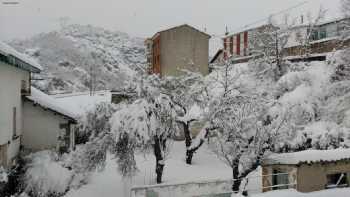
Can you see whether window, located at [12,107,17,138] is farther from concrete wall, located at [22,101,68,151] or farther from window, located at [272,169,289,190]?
window, located at [272,169,289,190]

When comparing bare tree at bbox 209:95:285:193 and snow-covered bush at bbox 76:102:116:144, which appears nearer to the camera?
bare tree at bbox 209:95:285:193

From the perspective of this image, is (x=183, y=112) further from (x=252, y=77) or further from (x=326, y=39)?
(x=326, y=39)

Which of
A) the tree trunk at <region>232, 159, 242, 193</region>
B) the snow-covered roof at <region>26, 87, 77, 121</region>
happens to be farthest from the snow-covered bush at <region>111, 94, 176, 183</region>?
the tree trunk at <region>232, 159, 242, 193</region>

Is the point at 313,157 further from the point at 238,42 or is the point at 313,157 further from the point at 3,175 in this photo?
the point at 238,42

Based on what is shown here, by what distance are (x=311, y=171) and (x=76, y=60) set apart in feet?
249

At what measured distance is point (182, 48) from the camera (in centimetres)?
3984

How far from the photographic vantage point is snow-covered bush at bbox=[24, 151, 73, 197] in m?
14.7

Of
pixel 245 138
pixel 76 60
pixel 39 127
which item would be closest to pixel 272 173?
pixel 245 138

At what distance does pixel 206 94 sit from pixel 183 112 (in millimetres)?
2556

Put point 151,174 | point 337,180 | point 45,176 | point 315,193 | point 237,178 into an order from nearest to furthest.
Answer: point 315,193 < point 337,180 < point 45,176 < point 237,178 < point 151,174

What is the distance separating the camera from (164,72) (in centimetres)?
4056

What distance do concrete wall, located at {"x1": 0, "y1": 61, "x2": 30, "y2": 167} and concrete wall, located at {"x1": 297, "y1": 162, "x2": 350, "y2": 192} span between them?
10307mm

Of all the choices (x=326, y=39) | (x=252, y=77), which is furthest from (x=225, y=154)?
(x=326, y=39)

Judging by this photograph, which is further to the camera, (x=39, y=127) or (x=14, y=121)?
(x=39, y=127)
